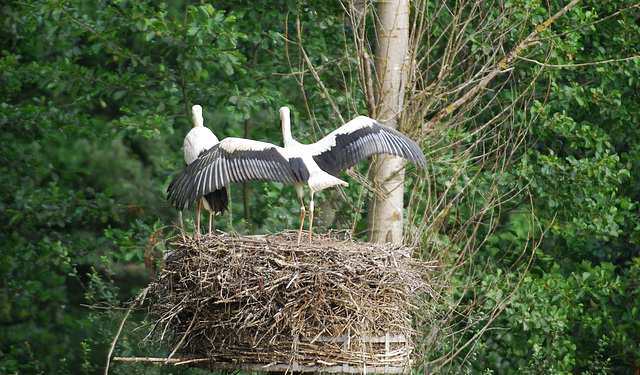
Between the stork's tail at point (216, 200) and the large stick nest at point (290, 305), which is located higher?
the stork's tail at point (216, 200)

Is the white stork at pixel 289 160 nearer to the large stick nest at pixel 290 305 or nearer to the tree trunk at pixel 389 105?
the large stick nest at pixel 290 305

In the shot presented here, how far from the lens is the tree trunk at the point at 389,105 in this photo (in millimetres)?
6301

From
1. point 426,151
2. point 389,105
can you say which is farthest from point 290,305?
point 426,151

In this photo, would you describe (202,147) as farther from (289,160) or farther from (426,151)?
(426,151)

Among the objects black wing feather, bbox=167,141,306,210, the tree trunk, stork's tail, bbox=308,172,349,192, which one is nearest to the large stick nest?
black wing feather, bbox=167,141,306,210

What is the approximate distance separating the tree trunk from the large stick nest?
3.49ft

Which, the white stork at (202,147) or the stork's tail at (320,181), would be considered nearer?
the stork's tail at (320,181)

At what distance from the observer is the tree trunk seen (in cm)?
630

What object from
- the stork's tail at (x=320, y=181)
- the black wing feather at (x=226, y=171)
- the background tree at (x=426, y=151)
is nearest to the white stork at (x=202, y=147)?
the black wing feather at (x=226, y=171)

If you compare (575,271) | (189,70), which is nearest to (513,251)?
(575,271)

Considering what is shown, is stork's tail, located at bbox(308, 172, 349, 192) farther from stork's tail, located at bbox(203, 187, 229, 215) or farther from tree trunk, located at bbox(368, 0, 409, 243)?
stork's tail, located at bbox(203, 187, 229, 215)

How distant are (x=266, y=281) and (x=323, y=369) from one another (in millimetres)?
592

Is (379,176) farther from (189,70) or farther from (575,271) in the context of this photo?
(575,271)

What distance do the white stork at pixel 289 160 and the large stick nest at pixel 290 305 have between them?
40 cm
